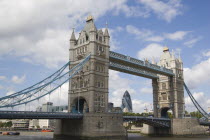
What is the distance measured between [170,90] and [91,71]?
32.3m

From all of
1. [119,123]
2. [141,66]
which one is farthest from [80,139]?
[141,66]

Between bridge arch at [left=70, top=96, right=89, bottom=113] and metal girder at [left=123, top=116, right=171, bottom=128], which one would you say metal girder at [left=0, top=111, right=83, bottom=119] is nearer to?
bridge arch at [left=70, top=96, right=89, bottom=113]

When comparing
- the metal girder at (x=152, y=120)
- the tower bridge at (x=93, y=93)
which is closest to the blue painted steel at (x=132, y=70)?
the tower bridge at (x=93, y=93)

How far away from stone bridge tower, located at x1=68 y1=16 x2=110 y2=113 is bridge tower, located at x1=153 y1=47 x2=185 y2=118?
89.3 feet

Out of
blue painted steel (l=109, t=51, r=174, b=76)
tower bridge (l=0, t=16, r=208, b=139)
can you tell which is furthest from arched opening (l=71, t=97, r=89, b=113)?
blue painted steel (l=109, t=51, r=174, b=76)

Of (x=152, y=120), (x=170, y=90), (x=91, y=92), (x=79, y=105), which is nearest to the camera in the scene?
(x=91, y=92)

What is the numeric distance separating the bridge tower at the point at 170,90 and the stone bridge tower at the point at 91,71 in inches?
1072

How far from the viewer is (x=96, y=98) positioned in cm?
5262

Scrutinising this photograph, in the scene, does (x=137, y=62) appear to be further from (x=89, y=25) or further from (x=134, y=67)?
(x=89, y=25)

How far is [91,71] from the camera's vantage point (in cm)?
5275

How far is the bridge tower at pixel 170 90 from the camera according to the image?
2940 inches

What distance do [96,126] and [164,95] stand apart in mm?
34968

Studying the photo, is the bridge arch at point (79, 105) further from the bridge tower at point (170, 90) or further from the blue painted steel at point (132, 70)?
the bridge tower at point (170, 90)

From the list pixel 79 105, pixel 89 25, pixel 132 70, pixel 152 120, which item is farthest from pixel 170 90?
pixel 89 25
